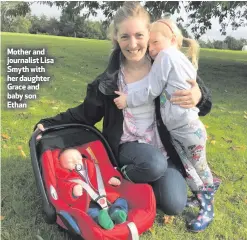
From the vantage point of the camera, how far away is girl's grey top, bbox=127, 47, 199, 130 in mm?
2641

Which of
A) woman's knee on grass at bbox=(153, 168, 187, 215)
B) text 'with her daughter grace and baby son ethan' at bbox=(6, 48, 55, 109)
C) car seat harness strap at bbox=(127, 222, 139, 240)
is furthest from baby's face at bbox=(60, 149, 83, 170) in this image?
text 'with her daughter grace and baby son ethan' at bbox=(6, 48, 55, 109)

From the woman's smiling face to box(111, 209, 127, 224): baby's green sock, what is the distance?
1.04m

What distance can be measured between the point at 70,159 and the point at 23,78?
5.01 metres

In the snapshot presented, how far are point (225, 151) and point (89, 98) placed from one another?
2235mm

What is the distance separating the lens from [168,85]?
2.71 meters

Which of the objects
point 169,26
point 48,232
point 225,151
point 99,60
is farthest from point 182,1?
point 48,232

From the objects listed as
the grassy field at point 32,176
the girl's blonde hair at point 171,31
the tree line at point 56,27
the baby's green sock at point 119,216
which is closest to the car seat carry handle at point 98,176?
the baby's green sock at point 119,216

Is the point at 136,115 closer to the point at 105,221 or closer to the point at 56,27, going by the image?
the point at 105,221

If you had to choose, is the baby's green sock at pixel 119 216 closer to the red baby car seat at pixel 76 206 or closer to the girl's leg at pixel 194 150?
the red baby car seat at pixel 76 206

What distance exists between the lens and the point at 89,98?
2939 millimetres

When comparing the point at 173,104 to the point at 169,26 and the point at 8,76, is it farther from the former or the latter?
the point at 8,76

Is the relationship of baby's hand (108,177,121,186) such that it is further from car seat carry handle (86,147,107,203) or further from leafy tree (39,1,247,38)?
leafy tree (39,1,247,38)

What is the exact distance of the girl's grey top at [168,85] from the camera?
2.64 metres

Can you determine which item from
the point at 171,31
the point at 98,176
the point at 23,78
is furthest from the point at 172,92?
the point at 23,78
